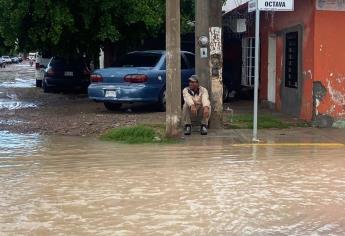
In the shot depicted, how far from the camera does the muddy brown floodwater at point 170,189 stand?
5980mm

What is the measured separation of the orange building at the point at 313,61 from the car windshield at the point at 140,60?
3.12 m

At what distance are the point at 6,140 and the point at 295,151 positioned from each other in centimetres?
523

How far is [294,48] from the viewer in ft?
46.5

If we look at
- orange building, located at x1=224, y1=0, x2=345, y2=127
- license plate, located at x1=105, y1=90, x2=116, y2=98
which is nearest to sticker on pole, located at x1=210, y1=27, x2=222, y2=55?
orange building, located at x1=224, y1=0, x2=345, y2=127

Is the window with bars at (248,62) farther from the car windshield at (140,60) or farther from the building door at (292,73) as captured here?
the car windshield at (140,60)

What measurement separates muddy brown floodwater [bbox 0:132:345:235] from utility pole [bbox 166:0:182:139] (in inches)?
16.9

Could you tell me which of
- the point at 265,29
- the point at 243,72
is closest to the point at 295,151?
the point at 265,29

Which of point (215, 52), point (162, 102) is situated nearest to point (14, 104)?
point (162, 102)

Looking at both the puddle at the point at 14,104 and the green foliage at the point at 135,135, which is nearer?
the green foliage at the point at 135,135

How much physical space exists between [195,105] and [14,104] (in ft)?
26.2

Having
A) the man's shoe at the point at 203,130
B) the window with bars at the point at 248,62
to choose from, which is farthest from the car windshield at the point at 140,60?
the window with bars at the point at 248,62

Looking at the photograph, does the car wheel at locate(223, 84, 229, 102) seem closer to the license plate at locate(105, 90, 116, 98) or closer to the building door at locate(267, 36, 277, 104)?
the building door at locate(267, 36, 277, 104)

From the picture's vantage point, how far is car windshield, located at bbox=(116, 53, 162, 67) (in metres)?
15.2

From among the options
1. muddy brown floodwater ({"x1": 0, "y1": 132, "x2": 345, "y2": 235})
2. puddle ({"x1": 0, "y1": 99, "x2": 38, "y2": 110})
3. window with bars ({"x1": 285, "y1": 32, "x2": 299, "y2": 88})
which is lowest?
muddy brown floodwater ({"x1": 0, "y1": 132, "x2": 345, "y2": 235})
